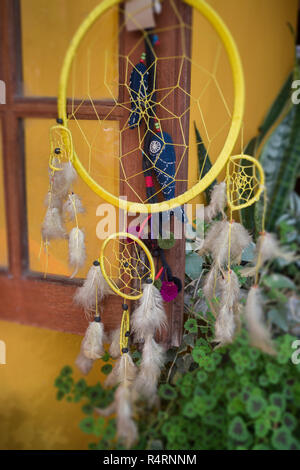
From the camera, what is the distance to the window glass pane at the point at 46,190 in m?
0.98

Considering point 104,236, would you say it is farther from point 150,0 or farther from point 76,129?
point 150,0

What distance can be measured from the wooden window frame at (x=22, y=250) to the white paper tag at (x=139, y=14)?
156mm

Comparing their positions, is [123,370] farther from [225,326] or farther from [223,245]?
[223,245]

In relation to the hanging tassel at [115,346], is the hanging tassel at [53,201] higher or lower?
higher

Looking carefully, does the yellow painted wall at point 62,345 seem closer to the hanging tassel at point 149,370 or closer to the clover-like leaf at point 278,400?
the hanging tassel at point 149,370

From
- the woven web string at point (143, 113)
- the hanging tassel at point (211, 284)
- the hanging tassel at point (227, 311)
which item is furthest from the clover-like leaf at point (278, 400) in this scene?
the woven web string at point (143, 113)

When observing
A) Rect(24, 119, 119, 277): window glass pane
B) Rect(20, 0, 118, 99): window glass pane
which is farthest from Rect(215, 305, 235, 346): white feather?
Rect(20, 0, 118, 99): window glass pane

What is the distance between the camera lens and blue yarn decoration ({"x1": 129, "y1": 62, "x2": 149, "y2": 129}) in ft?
2.81

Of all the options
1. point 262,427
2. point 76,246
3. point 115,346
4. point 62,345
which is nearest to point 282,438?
point 262,427

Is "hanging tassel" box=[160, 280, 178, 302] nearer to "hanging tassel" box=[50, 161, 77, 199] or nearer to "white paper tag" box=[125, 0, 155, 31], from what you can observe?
"hanging tassel" box=[50, 161, 77, 199]

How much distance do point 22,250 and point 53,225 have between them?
10.4 inches

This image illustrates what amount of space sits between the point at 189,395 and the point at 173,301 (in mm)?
228

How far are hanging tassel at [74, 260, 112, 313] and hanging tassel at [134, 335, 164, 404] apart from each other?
168 millimetres
